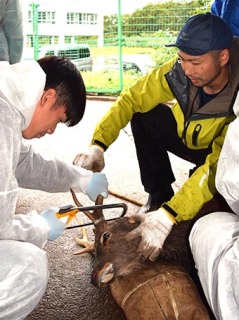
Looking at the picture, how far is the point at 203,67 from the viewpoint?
2.88m

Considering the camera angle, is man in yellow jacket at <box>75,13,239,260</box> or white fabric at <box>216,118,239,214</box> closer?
white fabric at <box>216,118,239,214</box>

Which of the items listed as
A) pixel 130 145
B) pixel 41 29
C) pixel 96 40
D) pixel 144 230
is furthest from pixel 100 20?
pixel 144 230

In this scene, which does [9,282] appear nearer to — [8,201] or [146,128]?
[8,201]

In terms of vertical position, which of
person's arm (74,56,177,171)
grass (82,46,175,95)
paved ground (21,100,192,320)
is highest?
person's arm (74,56,177,171)

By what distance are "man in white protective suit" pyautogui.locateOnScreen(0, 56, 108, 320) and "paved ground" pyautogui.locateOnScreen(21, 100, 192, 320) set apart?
1.66 ft

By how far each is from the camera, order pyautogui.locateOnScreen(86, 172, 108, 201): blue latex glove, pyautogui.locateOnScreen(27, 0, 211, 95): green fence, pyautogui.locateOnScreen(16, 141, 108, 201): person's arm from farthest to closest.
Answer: pyautogui.locateOnScreen(27, 0, 211, 95): green fence < pyautogui.locateOnScreen(86, 172, 108, 201): blue latex glove < pyautogui.locateOnScreen(16, 141, 108, 201): person's arm

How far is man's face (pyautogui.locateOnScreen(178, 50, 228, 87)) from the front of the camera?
288 cm

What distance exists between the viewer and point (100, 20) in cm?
1151

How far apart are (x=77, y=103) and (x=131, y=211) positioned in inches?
69.2

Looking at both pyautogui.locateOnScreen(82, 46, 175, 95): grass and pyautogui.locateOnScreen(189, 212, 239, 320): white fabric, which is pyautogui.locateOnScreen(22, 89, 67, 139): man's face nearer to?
pyautogui.locateOnScreen(189, 212, 239, 320): white fabric

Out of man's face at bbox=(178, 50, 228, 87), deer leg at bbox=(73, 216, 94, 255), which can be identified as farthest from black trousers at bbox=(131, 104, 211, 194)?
deer leg at bbox=(73, 216, 94, 255)

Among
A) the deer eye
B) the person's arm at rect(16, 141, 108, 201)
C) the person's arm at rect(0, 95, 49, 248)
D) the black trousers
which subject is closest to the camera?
the person's arm at rect(0, 95, 49, 248)

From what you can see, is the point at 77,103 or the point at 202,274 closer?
the point at 202,274

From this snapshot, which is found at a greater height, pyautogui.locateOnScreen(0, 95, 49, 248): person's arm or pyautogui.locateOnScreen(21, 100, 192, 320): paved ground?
pyautogui.locateOnScreen(0, 95, 49, 248): person's arm
